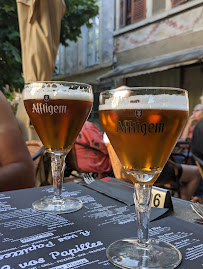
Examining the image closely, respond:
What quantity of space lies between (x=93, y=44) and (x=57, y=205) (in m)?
11.7

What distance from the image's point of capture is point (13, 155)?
4.74 feet

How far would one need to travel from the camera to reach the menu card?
0.54 m

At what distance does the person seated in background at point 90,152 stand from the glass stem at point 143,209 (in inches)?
103

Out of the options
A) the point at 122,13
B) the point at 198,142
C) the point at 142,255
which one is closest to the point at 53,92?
the point at 142,255

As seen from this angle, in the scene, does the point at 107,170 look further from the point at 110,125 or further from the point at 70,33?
the point at 70,33

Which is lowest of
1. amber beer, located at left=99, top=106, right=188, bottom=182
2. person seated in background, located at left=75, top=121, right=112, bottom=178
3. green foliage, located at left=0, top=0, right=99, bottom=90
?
person seated in background, located at left=75, top=121, right=112, bottom=178

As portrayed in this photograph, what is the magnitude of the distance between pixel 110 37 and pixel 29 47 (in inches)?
321

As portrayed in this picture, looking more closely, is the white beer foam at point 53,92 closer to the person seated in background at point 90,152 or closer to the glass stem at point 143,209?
the glass stem at point 143,209

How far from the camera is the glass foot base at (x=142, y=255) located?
0.54 metres

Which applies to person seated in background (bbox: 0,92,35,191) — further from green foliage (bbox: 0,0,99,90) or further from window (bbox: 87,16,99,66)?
window (bbox: 87,16,99,66)

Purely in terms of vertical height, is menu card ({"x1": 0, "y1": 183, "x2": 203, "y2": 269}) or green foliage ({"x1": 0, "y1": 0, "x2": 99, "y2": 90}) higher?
green foliage ({"x1": 0, "y1": 0, "x2": 99, "y2": 90})

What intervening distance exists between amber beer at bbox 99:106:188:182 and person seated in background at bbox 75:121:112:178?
8.58 feet

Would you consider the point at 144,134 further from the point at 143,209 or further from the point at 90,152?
the point at 90,152

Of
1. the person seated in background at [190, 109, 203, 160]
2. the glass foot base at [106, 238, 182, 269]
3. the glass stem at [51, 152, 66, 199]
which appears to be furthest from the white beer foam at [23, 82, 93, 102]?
the person seated in background at [190, 109, 203, 160]
